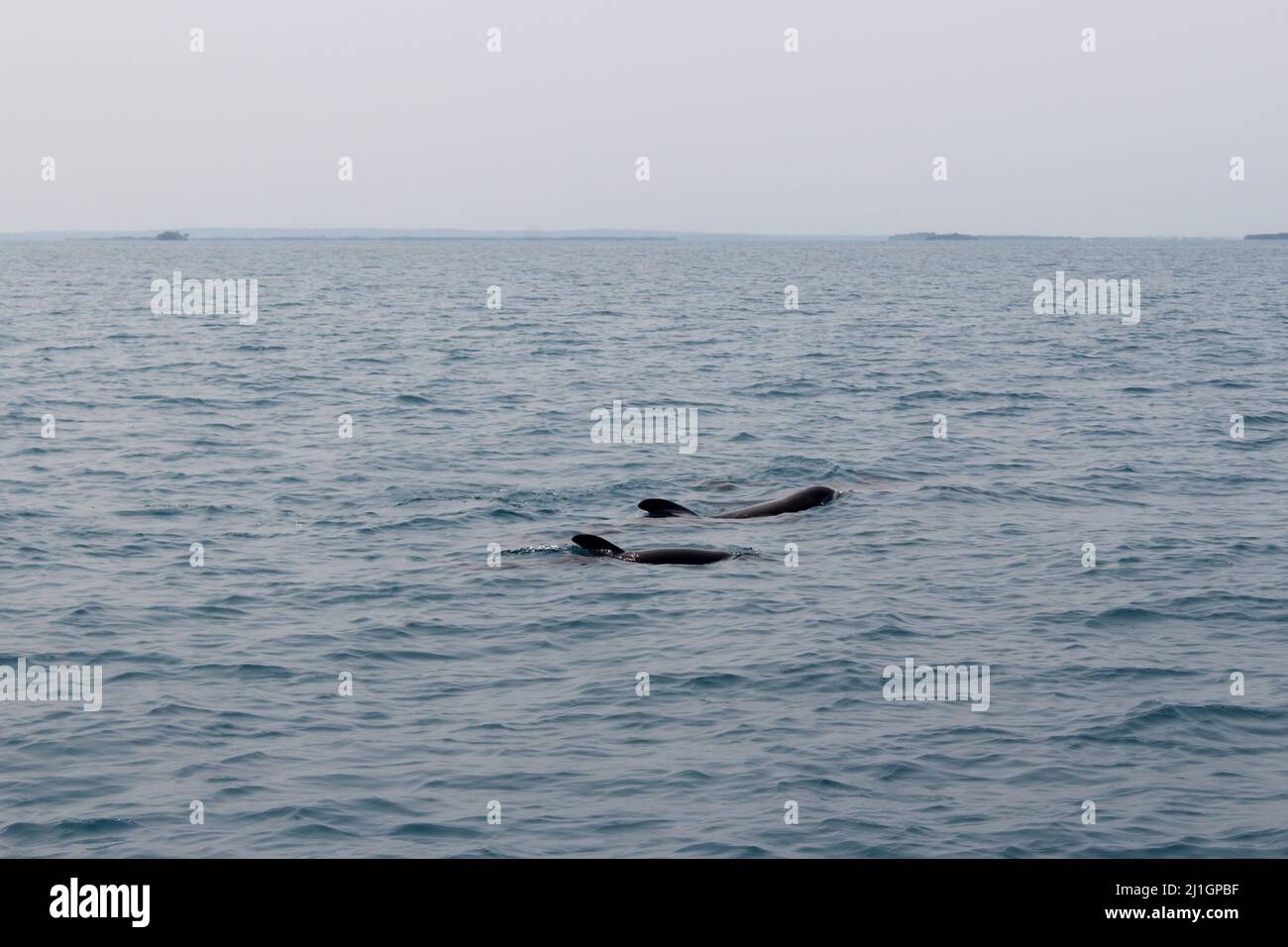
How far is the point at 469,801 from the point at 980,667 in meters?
5.88

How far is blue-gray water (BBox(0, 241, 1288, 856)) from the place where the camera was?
35.6ft

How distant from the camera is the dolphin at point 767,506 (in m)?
22.0

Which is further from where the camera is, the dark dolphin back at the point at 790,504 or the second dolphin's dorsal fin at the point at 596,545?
the dark dolphin back at the point at 790,504

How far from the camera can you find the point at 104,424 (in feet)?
105
